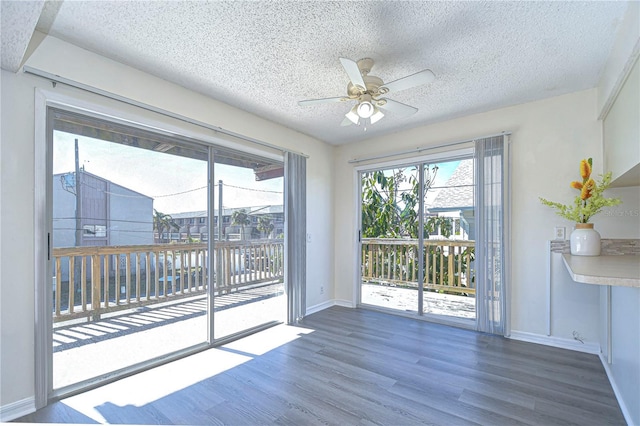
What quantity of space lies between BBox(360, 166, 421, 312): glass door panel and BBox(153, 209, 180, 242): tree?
2777 mm

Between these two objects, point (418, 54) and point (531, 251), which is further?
point (531, 251)

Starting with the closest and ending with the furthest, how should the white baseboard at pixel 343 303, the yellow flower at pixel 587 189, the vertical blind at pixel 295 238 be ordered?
1. the yellow flower at pixel 587 189
2. the vertical blind at pixel 295 238
3. the white baseboard at pixel 343 303

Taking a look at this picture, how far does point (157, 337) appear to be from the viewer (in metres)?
2.70

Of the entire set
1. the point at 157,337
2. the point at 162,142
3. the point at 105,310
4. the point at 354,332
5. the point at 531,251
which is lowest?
the point at 354,332

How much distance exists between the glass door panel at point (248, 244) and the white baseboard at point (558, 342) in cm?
269

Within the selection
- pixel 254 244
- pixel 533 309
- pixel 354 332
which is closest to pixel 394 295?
pixel 354 332

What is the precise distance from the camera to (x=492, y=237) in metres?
3.26

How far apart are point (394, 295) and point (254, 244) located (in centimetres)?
226

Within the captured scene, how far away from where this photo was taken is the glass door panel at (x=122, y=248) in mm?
2168

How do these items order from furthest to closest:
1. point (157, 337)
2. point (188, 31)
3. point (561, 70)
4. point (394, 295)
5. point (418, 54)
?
point (394, 295)
point (157, 337)
point (561, 70)
point (418, 54)
point (188, 31)

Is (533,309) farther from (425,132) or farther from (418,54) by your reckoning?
(418,54)

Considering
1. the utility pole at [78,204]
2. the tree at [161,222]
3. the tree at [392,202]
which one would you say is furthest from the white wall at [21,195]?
the tree at [392,202]

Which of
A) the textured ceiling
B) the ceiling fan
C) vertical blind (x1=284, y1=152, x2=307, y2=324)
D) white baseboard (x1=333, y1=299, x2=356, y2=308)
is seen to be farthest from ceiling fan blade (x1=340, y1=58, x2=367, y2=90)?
white baseboard (x1=333, y1=299, x2=356, y2=308)

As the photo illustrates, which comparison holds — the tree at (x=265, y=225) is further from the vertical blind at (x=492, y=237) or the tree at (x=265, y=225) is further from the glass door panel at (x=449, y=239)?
the vertical blind at (x=492, y=237)
